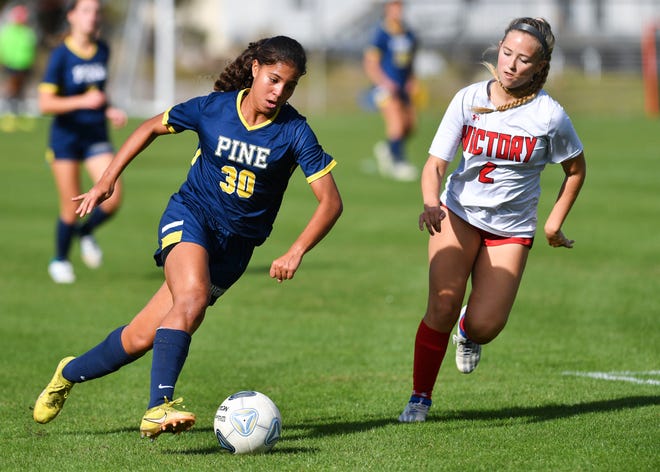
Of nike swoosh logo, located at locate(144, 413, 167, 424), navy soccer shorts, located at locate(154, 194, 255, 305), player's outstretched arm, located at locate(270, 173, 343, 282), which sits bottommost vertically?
nike swoosh logo, located at locate(144, 413, 167, 424)

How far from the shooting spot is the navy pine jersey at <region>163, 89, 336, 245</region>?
19.1ft

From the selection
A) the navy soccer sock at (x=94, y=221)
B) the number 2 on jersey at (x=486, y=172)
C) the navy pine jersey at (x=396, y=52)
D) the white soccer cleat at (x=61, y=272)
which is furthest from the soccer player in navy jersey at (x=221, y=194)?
the navy pine jersey at (x=396, y=52)

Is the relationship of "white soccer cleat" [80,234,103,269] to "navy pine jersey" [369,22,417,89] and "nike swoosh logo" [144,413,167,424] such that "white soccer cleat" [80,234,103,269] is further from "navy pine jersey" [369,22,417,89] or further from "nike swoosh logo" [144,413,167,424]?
"navy pine jersey" [369,22,417,89]

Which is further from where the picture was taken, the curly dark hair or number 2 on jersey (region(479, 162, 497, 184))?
number 2 on jersey (region(479, 162, 497, 184))

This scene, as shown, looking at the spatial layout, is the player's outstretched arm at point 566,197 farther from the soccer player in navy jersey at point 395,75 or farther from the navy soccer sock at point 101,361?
the soccer player in navy jersey at point 395,75

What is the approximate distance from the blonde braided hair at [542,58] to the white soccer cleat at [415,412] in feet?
5.18

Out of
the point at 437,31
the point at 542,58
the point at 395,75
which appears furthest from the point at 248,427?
the point at 437,31

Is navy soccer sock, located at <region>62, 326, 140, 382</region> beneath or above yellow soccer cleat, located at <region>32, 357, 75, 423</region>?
above

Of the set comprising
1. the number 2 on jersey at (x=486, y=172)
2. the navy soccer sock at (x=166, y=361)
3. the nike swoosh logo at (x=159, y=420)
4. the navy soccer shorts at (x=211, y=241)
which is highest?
the number 2 on jersey at (x=486, y=172)

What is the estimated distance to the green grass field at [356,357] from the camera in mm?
5684

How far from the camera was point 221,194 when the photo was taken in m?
5.97

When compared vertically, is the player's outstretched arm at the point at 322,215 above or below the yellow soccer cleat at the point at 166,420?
above

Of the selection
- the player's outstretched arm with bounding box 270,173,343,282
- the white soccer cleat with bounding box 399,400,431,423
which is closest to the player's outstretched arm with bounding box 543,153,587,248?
the white soccer cleat with bounding box 399,400,431,423

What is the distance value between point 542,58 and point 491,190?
0.74 meters
